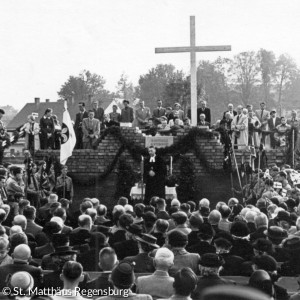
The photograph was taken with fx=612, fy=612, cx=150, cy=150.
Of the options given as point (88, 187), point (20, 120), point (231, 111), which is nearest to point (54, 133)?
point (88, 187)

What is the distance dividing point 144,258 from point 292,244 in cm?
159

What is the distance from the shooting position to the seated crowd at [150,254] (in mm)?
4692

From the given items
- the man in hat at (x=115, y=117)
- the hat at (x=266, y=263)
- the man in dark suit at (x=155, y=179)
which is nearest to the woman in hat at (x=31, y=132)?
the man in hat at (x=115, y=117)

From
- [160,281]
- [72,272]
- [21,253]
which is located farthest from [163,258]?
[21,253]

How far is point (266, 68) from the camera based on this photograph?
62.1 metres

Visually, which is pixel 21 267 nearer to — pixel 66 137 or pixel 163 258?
pixel 163 258

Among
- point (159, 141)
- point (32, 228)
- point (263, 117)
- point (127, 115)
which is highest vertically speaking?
point (127, 115)

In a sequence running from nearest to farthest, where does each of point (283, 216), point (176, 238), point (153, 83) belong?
point (176, 238), point (283, 216), point (153, 83)

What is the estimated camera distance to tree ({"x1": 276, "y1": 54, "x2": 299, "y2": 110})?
6306 cm

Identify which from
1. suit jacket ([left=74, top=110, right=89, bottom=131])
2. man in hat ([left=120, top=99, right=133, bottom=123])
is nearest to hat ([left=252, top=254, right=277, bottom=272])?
man in hat ([left=120, top=99, right=133, bottom=123])

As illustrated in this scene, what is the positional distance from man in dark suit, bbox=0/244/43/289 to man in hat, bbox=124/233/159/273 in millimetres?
922

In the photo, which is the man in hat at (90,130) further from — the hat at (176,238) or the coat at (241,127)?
the hat at (176,238)

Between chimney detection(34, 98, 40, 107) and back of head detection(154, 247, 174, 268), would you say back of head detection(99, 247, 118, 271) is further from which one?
chimney detection(34, 98, 40, 107)

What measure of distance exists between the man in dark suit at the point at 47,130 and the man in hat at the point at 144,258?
1250 cm
